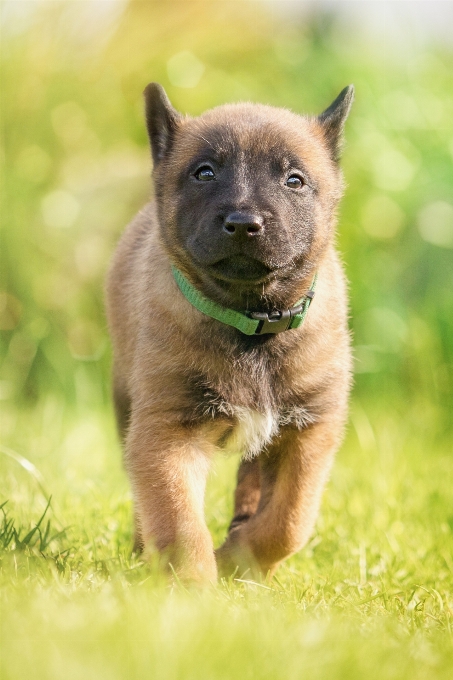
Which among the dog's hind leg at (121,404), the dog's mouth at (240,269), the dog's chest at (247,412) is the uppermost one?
the dog's mouth at (240,269)

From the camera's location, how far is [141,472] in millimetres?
3436

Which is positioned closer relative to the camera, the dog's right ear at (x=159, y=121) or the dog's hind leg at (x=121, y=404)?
the dog's right ear at (x=159, y=121)

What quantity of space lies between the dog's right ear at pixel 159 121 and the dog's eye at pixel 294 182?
636 mm

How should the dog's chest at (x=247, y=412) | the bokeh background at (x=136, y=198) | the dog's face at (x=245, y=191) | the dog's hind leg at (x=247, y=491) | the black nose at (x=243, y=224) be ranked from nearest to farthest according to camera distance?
the black nose at (x=243, y=224)
the dog's face at (x=245, y=191)
the dog's chest at (x=247, y=412)
the dog's hind leg at (x=247, y=491)
the bokeh background at (x=136, y=198)

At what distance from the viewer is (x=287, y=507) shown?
3.74 m

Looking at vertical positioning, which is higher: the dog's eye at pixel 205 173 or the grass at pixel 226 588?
the dog's eye at pixel 205 173

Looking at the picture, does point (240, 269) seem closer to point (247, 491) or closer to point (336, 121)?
point (336, 121)

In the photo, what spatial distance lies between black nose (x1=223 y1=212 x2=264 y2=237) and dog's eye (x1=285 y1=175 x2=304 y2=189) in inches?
15.9

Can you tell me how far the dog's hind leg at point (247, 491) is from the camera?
4137mm

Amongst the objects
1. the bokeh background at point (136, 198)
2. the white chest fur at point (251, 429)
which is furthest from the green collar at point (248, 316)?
the bokeh background at point (136, 198)

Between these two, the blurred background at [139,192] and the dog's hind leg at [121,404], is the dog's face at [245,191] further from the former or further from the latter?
the blurred background at [139,192]

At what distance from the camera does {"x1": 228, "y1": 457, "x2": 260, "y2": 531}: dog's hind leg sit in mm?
4137

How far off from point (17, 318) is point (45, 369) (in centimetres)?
47

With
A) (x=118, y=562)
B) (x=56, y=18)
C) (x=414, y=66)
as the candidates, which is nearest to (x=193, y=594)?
(x=118, y=562)
